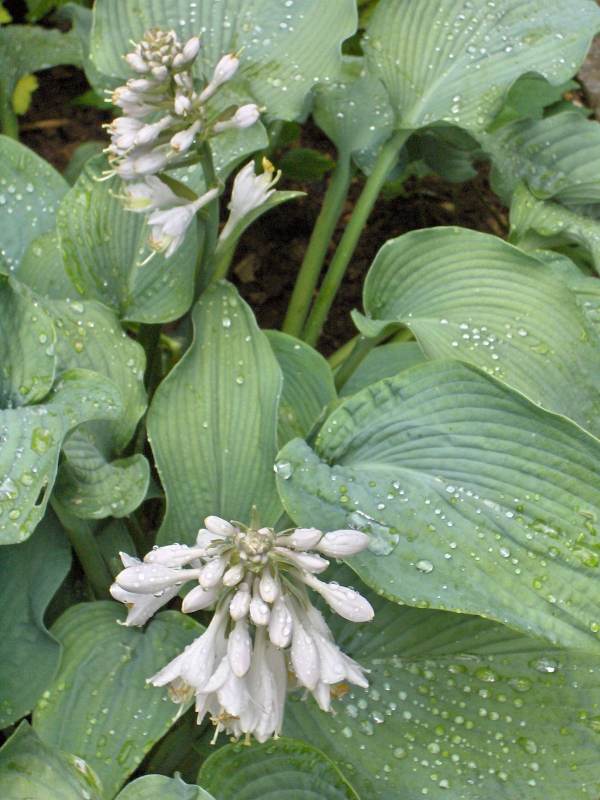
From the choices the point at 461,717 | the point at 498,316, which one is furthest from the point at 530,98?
the point at 461,717

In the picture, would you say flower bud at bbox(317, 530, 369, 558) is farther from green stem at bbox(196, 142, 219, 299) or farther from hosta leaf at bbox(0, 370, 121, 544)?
green stem at bbox(196, 142, 219, 299)

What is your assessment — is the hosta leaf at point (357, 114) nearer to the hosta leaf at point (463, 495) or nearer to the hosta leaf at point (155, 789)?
the hosta leaf at point (463, 495)

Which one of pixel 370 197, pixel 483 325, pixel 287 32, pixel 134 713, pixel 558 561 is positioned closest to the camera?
pixel 558 561

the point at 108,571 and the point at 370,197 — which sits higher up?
the point at 370,197

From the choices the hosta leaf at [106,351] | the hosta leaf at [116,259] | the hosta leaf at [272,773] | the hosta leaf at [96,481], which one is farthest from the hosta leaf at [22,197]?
the hosta leaf at [272,773]

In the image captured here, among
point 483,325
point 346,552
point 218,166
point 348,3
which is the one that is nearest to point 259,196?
point 218,166

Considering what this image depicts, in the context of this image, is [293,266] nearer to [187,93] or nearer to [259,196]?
[259,196]

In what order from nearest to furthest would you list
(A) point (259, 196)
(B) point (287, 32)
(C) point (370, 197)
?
(A) point (259, 196) < (B) point (287, 32) < (C) point (370, 197)
